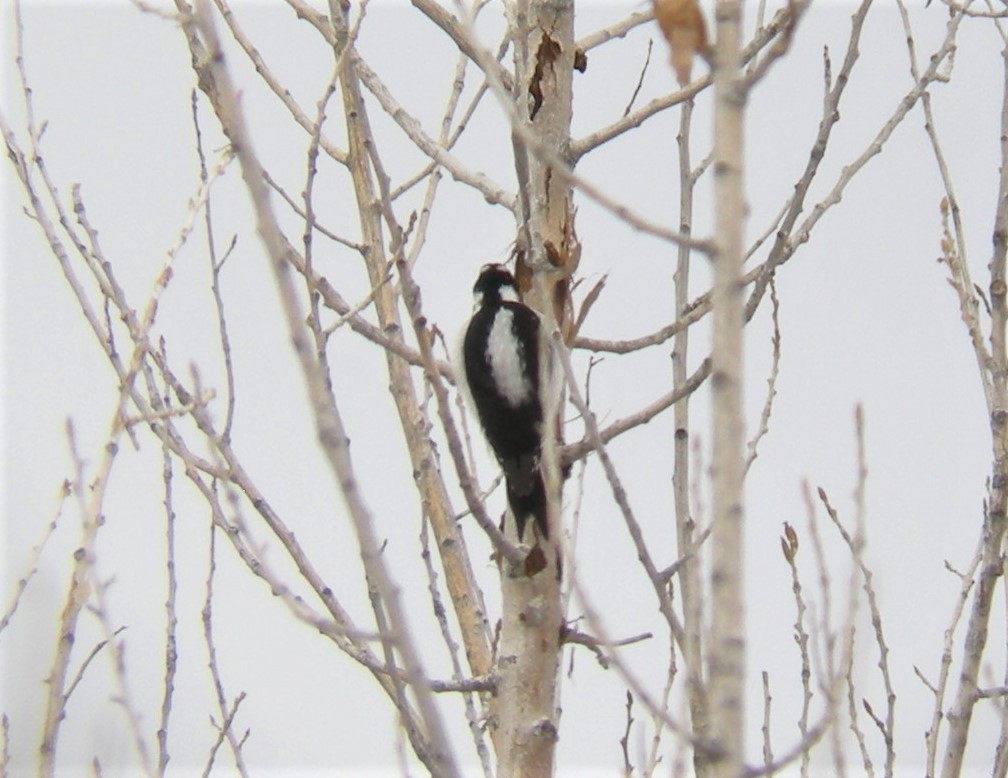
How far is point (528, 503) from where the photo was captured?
2900 millimetres

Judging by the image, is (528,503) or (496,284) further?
(496,284)

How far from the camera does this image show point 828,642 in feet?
6.66

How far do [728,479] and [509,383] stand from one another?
1.88 metres

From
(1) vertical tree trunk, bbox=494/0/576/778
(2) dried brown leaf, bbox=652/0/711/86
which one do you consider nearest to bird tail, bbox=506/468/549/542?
(1) vertical tree trunk, bbox=494/0/576/778

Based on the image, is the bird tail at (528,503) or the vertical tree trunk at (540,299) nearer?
the vertical tree trunk at (540,299)

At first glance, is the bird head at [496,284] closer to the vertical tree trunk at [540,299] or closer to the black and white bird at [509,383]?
the black and white bird at [509,383]

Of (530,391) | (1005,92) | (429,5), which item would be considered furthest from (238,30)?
(1005,92)

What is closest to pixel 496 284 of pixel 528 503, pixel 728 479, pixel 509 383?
pixel 509 383

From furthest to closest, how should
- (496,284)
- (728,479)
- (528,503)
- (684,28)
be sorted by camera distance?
(496,284) < (528,503) < (684,28) < (728,479)

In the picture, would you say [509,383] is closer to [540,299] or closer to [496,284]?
[496,284]

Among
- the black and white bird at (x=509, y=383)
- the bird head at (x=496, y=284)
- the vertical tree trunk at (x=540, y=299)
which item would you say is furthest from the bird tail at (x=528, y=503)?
the bird head at (x=496, y=284)

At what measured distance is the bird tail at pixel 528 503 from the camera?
2.85 meters

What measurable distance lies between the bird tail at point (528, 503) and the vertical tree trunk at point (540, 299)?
113 millimetres

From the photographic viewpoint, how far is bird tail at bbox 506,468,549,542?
2.85 meters
